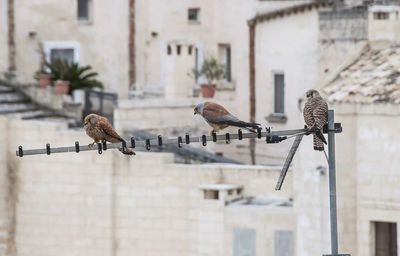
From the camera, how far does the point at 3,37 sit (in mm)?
40625

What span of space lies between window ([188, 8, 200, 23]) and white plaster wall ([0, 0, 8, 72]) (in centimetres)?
488

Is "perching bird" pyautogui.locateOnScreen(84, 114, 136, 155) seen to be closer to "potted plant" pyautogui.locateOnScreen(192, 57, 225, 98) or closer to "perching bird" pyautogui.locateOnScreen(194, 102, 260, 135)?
"perching bird" pyautogui.locateOnScreen(194, 102, 260, 135)

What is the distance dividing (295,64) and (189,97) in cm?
279

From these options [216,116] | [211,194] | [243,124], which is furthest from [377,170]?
[243,124]

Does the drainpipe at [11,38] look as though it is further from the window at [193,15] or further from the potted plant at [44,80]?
the window at [193,15]

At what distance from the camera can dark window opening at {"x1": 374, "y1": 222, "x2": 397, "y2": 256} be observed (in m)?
25.8

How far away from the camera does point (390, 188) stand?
2527 cm

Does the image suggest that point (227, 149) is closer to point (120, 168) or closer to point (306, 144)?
point (120, 168)

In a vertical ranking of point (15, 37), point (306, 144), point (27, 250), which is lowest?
point (27, 250)

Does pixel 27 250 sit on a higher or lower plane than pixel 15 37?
lower

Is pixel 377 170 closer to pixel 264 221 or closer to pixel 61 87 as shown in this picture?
pixel 264 221

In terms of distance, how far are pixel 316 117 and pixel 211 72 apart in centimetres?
1940

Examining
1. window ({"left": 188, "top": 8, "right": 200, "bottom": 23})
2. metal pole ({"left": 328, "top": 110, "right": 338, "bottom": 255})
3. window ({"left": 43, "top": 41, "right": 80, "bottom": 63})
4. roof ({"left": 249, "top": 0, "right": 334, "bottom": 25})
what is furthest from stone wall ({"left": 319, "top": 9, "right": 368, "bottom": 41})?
metal pole ({"left": 328, "top": 110, "right": 338, "bottom": 255})

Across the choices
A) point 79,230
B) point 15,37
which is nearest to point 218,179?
point 79,230
